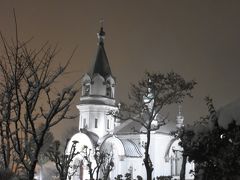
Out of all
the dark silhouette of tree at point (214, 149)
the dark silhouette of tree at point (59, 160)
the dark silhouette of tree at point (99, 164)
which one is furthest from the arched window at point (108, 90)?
the dark silhouette of tree at point (214, 149)

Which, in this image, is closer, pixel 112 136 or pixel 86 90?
pixel 112 136

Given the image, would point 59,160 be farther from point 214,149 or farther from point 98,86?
point 98,86

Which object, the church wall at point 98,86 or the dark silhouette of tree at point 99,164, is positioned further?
the church wall at point 98,86

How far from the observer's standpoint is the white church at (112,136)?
167ft

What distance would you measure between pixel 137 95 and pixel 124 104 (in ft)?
3.89

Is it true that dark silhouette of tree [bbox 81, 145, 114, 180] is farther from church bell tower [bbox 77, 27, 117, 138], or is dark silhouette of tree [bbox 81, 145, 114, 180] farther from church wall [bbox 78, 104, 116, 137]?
church bell tower [bbox 77, 27, 117, 138]

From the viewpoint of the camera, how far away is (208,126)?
845 cm

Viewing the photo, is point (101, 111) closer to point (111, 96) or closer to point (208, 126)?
point (111, 96)

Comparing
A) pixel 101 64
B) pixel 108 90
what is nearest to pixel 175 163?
pixel 108 90

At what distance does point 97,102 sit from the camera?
57031 mm

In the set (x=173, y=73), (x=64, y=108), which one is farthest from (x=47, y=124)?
(x=173, y=73)

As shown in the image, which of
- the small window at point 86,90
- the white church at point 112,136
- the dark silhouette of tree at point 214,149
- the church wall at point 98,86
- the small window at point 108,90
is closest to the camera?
the dark silhouette of tree at point 214,149

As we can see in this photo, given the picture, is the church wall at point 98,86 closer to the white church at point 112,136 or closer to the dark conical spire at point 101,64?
the white church at point 112,136

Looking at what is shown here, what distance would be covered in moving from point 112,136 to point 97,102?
6784 mm
